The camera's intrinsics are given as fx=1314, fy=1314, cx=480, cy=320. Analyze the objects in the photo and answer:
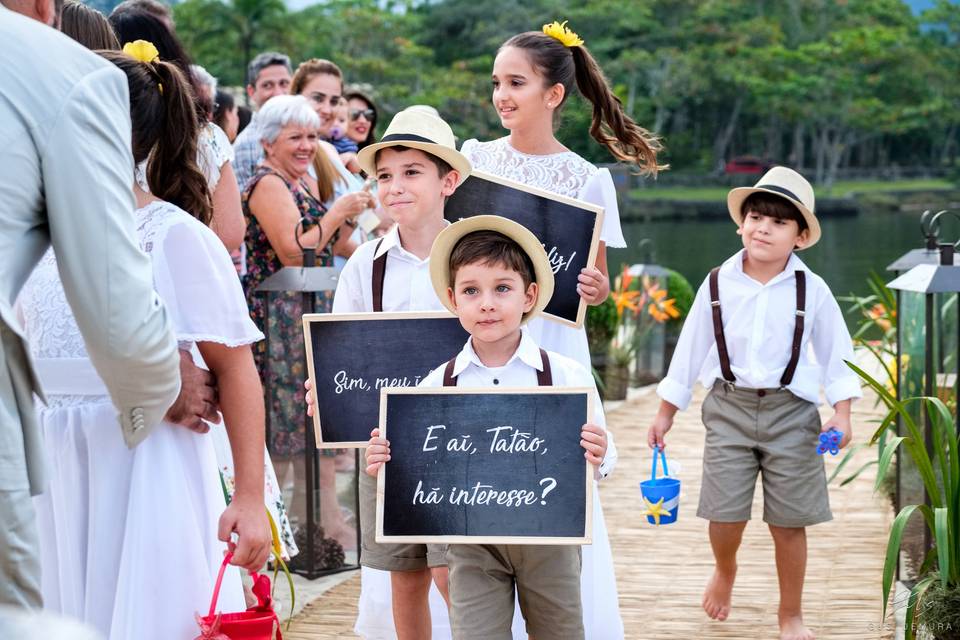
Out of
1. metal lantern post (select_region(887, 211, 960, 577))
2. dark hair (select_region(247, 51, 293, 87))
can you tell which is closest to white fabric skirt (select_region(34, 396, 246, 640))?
metal lantern post (select_region(887, 211, 960, 577))

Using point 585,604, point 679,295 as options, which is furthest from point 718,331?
point 679,295

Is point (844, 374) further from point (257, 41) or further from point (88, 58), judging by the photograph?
point (257, 41)

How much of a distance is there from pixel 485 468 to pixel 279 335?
230 cm

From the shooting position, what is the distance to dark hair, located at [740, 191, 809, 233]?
13.7 ft

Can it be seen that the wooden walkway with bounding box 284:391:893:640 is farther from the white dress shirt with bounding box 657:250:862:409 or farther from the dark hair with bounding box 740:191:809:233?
the dark hair with bounding box 740:191:809:233

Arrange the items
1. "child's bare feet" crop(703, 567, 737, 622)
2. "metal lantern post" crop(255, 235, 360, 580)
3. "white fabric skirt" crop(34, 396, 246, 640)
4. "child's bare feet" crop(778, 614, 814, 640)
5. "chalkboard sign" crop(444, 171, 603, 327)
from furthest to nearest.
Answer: "metal lantern post" crop(255, 235, 360, 580) < "child's bare feet" crop(703, 567, 737, 622) < "child's bare feet" crop(778, 614, 814, 640) < "chalkboard sign" crop(444, 171, 603, 327) < "white fabric skirt" crop(34, 396, 246, 640)

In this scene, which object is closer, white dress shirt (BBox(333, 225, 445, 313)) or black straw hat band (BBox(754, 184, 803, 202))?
white dress shirt (BBox(333, 225, 445, 313))

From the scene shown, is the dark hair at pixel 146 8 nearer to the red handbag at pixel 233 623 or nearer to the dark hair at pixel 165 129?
the dark hair at pixel 165 129

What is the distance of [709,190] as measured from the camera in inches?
1956

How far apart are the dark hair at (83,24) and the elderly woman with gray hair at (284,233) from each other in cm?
172

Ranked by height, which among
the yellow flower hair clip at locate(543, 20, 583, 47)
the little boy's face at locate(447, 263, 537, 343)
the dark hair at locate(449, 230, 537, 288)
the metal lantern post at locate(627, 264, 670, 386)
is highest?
the yellow flower hair clip at locate(543, 20, 583, 47)

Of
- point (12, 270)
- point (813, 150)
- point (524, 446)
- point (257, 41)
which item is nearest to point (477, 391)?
point (524, 446)

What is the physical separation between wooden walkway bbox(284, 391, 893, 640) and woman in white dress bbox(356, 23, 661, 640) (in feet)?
2.01

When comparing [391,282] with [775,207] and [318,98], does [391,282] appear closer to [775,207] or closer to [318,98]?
[775,207]
